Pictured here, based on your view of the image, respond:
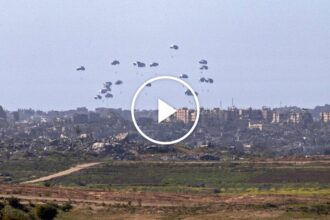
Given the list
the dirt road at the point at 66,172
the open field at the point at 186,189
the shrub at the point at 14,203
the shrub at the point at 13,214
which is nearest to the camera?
the shrub at the point at 13,214

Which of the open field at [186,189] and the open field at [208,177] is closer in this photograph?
the open field at [186,189]

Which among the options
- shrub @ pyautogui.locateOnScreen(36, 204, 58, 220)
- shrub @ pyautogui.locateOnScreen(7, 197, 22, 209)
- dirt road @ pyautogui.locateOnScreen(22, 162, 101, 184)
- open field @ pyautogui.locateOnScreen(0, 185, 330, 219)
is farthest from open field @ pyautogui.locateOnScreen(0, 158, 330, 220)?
shrub @ pyautogui.locateOnScreen(7, 197, 22, 209)

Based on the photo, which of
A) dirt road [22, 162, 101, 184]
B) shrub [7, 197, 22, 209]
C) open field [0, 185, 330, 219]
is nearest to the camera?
shrub [7, 197, 22, 209]

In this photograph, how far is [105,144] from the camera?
124 meters

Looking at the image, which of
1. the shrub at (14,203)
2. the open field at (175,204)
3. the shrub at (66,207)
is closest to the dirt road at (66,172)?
the open field at (175,204)

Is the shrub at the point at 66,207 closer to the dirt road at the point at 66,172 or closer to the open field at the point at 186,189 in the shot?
the open field at the point at 186,189

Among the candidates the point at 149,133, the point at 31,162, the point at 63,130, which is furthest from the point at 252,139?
the point at 31,162

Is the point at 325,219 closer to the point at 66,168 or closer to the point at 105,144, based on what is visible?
the point at 66,168

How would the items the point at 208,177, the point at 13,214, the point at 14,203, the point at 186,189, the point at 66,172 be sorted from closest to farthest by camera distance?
the point at 13,214, the point at 14,203, the point at 186,189, the point at 208,177, the point at 66,172

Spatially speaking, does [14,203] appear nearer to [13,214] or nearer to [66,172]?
[13,214]

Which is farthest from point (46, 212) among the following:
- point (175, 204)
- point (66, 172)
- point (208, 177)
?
point (66, 172)

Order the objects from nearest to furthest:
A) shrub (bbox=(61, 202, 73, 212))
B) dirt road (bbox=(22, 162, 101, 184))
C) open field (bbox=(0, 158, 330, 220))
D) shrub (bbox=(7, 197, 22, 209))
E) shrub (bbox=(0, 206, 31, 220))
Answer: shrub (bbox=(0, 206, 31, 220)) → shrub (bbox=(7, 197, 22, 209)) → shrub (bbox=(61, 202, 73, 212)) → open field (bbox=(0, 158, 330, 220)) → dirt road (bbox=(22, 162, 101, 184))

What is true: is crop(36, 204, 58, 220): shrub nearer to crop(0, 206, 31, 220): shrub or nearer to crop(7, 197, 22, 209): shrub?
crop(0, 206, 31, 220): shrub

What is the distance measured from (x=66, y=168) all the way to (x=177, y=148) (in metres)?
28.4
